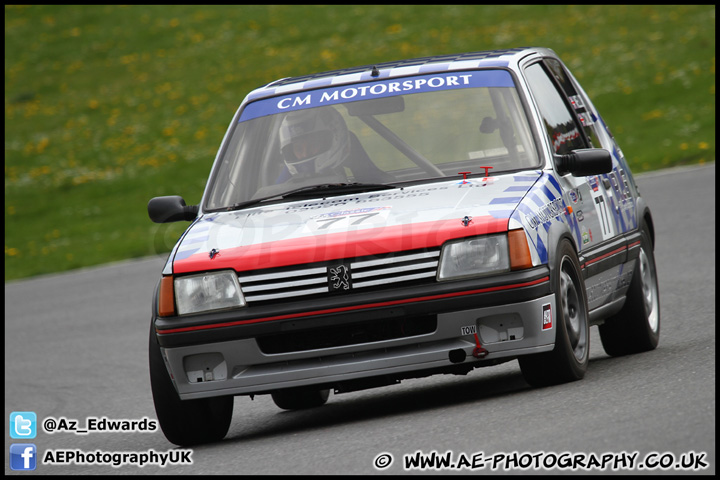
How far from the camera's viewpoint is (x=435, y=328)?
234 inches

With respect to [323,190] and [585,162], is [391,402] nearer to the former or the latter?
[323,190]

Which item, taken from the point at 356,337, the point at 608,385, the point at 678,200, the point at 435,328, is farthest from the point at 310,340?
the point at 678,200

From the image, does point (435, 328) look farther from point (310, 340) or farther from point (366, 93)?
point (366, 93)

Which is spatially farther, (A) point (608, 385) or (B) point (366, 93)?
(B) point (366, 93)

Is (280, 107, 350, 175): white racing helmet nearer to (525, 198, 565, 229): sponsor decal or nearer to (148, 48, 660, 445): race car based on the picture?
(148, 48, 660, 445): race car

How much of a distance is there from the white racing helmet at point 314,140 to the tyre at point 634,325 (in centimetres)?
205

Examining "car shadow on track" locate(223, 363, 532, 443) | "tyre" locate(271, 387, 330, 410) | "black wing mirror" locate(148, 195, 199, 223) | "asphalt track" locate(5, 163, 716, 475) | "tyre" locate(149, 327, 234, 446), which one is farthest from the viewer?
"tyre" locate(271, 387, 330, 410)

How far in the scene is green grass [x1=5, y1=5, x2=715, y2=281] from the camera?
26166 millimetres

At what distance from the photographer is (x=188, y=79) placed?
1601 inches

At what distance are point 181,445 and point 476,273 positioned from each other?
5.85 feet

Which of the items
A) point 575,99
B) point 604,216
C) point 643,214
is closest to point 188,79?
point 575,99

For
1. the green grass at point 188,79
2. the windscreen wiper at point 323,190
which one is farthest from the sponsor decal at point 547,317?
the green grass at point 188,79

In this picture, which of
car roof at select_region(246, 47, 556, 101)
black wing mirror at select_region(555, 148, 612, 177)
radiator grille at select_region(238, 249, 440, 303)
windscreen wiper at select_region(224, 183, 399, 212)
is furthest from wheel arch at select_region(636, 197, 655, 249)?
radiator grille at select_region(238, 249, 440, 303)

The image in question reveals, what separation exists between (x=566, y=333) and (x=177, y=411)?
76.5 inches
